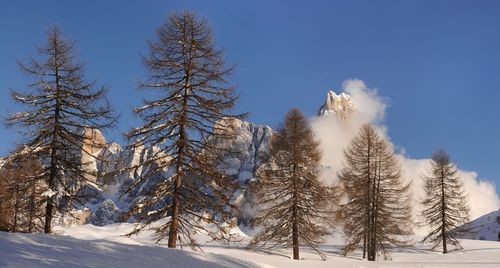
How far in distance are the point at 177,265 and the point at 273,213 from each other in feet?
49.8

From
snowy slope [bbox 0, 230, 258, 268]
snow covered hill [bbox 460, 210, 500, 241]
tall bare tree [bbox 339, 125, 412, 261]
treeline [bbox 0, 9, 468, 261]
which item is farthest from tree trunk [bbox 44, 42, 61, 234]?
snow covered hill [bbox 460, 210, 500, 241]

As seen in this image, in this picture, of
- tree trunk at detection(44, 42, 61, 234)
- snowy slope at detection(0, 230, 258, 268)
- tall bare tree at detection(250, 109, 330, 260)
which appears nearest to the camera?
snowy slope at detection(0, 230, 258, 268)

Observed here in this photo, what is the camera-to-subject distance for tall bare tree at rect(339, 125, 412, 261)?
30.7 m

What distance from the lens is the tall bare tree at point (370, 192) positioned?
3066 cm

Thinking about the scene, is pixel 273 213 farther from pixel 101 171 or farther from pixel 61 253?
pixel 61 253

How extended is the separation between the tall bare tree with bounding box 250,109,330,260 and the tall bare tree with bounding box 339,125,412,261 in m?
6.15

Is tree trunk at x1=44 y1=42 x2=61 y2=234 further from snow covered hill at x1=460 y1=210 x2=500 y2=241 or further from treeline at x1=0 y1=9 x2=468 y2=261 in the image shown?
snow covered hill at x1=460 y1=210 x2=500 y2=241

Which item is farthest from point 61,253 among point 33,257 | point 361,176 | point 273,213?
point 361,176

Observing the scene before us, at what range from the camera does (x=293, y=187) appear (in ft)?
81.3

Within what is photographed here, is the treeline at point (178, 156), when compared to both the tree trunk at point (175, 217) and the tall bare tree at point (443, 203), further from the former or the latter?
the tall bare tree at point (443, 203)

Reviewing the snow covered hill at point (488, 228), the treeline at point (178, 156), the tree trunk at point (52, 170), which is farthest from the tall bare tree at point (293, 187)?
the snow covered hill at point (488, 228)

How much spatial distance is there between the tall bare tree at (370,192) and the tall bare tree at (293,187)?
615cm

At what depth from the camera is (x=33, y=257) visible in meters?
8.27

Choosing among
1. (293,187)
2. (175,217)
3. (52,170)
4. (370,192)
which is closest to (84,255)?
(175,217)
